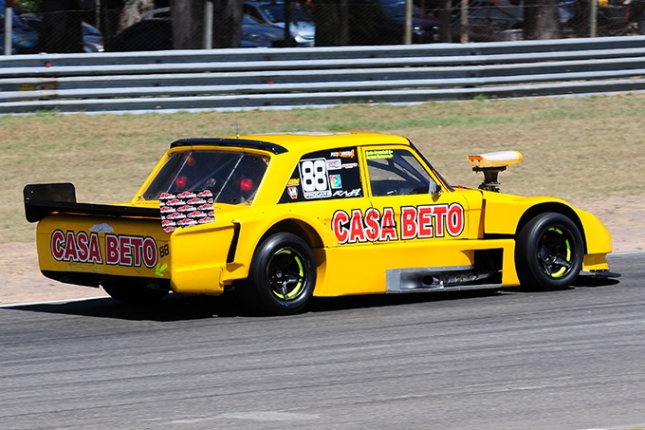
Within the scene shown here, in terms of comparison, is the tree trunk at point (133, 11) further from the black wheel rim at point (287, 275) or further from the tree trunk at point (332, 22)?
the black wheel rim at point (287, 275)

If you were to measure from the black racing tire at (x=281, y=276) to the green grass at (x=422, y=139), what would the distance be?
6435 millimetres

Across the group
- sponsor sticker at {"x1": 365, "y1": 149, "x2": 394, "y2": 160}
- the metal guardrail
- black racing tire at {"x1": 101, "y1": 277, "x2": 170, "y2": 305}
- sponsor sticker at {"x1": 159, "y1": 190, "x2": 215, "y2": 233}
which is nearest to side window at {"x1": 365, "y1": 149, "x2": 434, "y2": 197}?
sponsor sticker at {"x1": 365, "y1": 149, "x2": 394, "y2": 160}

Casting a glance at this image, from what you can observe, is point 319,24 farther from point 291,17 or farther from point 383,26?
point 291,17

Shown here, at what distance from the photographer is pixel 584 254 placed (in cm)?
1042

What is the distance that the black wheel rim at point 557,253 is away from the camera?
10297mm

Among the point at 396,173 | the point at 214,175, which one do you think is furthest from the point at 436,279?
the point at 214,175

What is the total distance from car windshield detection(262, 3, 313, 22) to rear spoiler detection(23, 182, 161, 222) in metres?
15.5

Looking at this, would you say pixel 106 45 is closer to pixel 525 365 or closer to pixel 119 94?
pixel 119 94

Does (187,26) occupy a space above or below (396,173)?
above

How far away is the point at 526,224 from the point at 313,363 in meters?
3.24

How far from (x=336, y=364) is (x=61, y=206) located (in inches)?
112

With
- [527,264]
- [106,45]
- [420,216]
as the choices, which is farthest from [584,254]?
[106,45]

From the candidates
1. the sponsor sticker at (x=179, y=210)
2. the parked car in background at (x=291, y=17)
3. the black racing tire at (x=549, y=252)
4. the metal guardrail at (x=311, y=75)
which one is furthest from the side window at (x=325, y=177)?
the parked car in background at (x=291, y=17)

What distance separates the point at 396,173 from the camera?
32.8 ft
